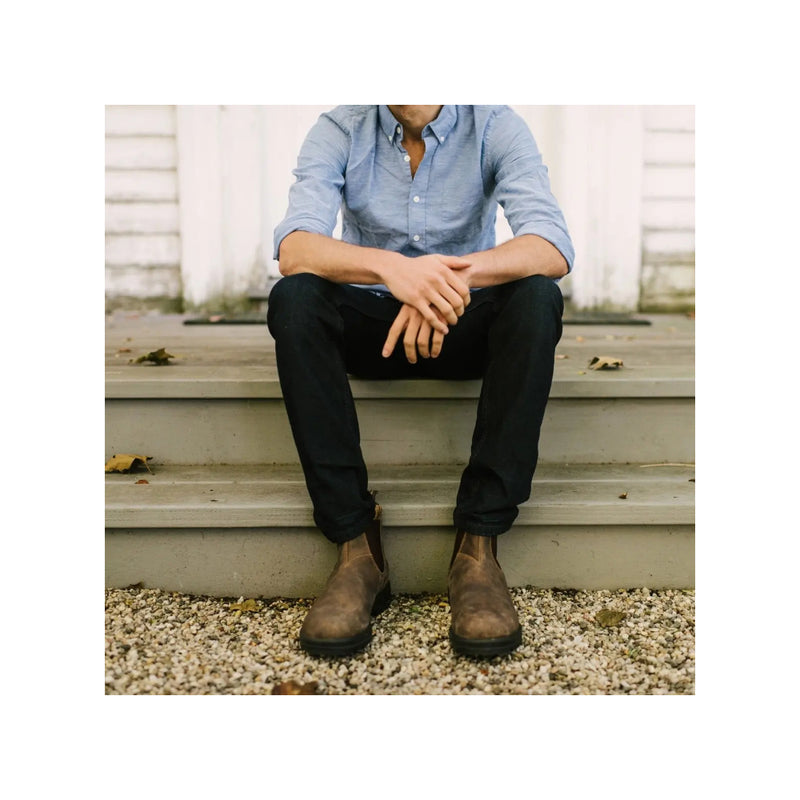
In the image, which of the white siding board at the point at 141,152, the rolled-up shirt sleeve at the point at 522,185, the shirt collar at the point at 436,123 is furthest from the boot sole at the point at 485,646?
the white siding board at the point at 141,152

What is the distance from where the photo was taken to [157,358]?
6.72 feet

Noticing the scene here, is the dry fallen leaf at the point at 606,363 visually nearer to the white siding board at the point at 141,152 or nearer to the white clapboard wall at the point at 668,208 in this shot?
the white clapboard wall at the point at 668,208

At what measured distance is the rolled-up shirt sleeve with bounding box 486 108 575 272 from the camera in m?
1.54

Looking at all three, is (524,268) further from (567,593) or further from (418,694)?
(418,694)

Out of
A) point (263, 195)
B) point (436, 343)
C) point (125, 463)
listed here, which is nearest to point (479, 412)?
point (436, 343)

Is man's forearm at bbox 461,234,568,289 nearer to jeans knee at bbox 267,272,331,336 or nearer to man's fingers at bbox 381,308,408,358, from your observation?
man's fingers at bbox 381,308,408,358

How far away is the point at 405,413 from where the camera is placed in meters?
1.76

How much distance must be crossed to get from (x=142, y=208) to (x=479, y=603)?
112 inches

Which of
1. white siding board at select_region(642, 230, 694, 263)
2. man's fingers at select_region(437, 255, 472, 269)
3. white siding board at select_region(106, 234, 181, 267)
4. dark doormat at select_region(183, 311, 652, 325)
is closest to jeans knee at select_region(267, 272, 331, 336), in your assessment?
man's fingers at select_region(437, 255, 472, 269)

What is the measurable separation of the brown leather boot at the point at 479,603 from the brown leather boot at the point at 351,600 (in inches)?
6.0

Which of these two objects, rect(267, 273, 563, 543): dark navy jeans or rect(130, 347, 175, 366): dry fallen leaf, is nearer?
rect(267, 273, 563, 543): dark navy jeans

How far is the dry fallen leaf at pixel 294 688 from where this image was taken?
121cm

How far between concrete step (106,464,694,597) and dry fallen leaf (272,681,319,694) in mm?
332

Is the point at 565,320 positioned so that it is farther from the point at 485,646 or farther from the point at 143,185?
the point at 485,646
